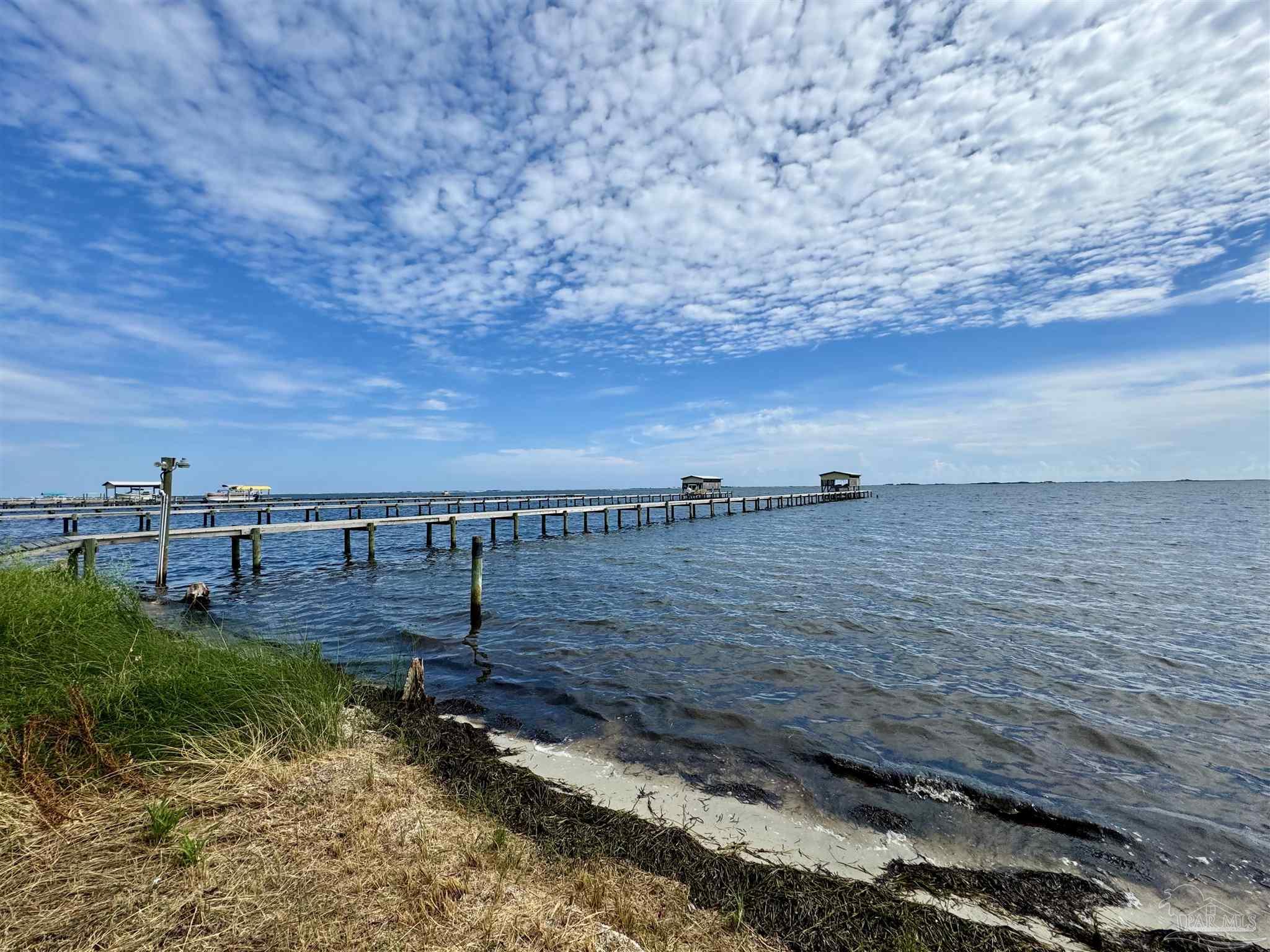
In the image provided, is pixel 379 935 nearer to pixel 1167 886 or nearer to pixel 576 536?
pixel 1167 886

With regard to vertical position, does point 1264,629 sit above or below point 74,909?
below

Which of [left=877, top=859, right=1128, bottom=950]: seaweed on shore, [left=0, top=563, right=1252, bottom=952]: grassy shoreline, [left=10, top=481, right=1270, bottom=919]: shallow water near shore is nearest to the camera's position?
[left=0, top=563, right=1252, bottom=952]: grassy shoreline

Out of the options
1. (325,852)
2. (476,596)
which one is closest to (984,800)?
(325,852)

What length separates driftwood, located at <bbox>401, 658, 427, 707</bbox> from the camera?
7.27 m

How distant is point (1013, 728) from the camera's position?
7.51 meters

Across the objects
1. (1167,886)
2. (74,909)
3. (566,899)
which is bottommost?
(1167,886)

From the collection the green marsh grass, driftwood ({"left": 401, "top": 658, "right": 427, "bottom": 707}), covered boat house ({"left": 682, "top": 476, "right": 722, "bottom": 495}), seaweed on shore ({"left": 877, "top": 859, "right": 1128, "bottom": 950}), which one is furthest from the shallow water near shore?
covered boat house ({"left": 682, "top": 476, "right": 722, "bottom": 495})

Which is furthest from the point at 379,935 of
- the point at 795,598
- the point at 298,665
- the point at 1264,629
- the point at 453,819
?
the point at 1264,629

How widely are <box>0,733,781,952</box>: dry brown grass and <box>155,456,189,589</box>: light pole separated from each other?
14.4 metres

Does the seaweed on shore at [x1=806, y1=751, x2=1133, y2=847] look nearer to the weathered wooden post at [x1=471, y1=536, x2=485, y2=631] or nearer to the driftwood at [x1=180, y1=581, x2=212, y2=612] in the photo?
the weathered wooden post at [x1=471, y1=536, x2=485, y2=631]

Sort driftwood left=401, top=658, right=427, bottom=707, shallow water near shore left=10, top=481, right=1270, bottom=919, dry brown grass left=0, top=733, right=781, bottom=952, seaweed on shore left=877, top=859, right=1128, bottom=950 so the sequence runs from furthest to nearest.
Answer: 1. driftwood left=401, top=658, right=427, bottom=707
2. shallow water near shore left=10, top=481, right=1270, bottom=919
3. seaweed on shore left=877, top=859, right=1128, bottom=950
4. dry brown grass left=0, top=733, right=781, bottom=952

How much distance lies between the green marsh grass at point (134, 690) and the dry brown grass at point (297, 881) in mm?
384

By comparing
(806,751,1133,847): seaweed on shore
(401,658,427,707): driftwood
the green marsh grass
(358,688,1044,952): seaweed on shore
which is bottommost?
(806,751,1133,847): seaweed on shore

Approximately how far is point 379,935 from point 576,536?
33.4 m
